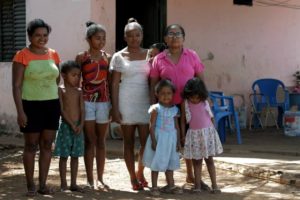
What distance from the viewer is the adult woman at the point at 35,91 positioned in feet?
16.7

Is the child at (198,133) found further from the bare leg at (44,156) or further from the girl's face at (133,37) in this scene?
the bare leg at (44,156)

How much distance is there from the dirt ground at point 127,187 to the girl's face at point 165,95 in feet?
2.98

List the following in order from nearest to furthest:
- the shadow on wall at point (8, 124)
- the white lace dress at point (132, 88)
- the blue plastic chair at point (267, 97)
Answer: the white lace dress at point (132, 88) → the shadow on wall at point (8, 124) → the blue plastic chair at point (267, 97)

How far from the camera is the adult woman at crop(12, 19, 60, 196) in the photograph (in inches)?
200

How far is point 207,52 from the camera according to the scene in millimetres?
10062

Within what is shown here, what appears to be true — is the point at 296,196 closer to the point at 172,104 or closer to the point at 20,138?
the point at 172,104

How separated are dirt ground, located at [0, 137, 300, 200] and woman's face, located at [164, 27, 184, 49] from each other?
1452mm

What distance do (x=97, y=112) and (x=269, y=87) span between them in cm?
610

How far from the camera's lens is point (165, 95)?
5199 mm

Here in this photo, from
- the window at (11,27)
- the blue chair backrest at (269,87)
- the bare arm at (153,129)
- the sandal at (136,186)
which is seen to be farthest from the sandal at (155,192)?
the blue chair backrest at (269,87)

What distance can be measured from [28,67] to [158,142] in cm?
140

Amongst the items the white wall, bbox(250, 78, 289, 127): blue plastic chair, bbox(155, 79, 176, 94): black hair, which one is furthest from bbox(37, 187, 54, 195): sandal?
bbox(250, 78, 289, 127): blue plastic chair

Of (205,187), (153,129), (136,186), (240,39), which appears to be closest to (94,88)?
(153,129)

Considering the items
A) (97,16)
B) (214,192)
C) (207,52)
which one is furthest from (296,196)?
(207,52)
